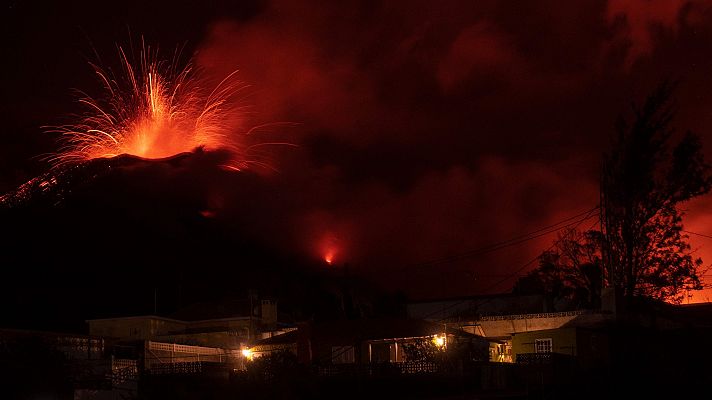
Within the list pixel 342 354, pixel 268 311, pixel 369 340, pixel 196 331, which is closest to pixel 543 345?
pixel 369 340

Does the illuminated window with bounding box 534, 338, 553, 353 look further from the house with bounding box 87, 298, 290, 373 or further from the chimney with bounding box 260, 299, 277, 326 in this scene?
the chimney with bounding box 260, 299, 277, 326

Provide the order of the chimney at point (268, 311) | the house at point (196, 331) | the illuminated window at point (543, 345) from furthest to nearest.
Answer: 1. the chimney at point (268, 311)
2. the house at point (196, 331)
3. the illuminated window at point (543, 345)

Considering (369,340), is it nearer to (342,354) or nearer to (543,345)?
(342,354)

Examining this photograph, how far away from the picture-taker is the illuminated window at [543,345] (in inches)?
1335

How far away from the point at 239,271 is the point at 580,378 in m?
69.4

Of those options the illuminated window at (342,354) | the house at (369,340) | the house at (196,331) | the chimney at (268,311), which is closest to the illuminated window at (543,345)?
the house at (369,340)

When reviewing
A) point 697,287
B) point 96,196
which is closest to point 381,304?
point 697,287

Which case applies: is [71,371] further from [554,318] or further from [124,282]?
[124,282]

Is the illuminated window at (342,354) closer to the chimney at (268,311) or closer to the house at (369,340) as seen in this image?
the house at (369,340)

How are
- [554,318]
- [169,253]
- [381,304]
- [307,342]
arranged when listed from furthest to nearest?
[169,253], [381,304], [554,318], [307,342]

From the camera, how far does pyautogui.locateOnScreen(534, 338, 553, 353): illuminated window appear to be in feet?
111

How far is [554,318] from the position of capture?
38.4 metres

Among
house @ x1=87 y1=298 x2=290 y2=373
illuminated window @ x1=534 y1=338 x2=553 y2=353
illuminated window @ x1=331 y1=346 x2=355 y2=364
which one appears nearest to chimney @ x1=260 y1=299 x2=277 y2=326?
house @ x1=87 y1=298 x2=290 y2=373

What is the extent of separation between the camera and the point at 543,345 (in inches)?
1356
